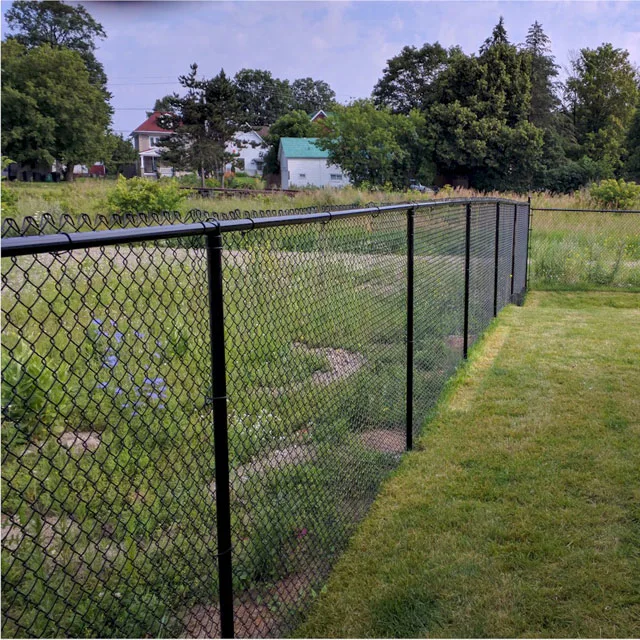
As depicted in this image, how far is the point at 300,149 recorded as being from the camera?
48.9 meters

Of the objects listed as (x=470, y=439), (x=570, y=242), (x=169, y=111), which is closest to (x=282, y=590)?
(x=470, y=439)

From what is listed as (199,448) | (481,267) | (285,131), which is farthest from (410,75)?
(199,448)

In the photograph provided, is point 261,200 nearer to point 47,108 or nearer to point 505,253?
point 505,253

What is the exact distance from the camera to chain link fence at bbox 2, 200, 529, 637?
6.52 ft

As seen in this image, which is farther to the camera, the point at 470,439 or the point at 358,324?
the point at 470,439

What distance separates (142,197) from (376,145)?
78.0 ft

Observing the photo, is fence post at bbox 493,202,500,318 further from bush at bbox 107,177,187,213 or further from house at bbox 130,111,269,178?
house at bbox 130,111,269,178

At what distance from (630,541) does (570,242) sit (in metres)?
11.2

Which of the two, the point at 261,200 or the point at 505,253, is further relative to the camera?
the point at 261,200

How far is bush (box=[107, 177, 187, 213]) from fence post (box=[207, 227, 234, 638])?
15.1 metres

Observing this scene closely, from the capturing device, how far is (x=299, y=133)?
172ft

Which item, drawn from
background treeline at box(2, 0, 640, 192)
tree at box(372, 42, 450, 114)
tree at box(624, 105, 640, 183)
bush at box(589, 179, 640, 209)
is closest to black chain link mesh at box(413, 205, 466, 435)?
bush at box(589, 179, 640, 209)

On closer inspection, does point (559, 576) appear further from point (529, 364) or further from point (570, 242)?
point (570, 242)

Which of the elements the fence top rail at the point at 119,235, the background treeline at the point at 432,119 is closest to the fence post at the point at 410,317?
the fence top rail at the point at 119,235
